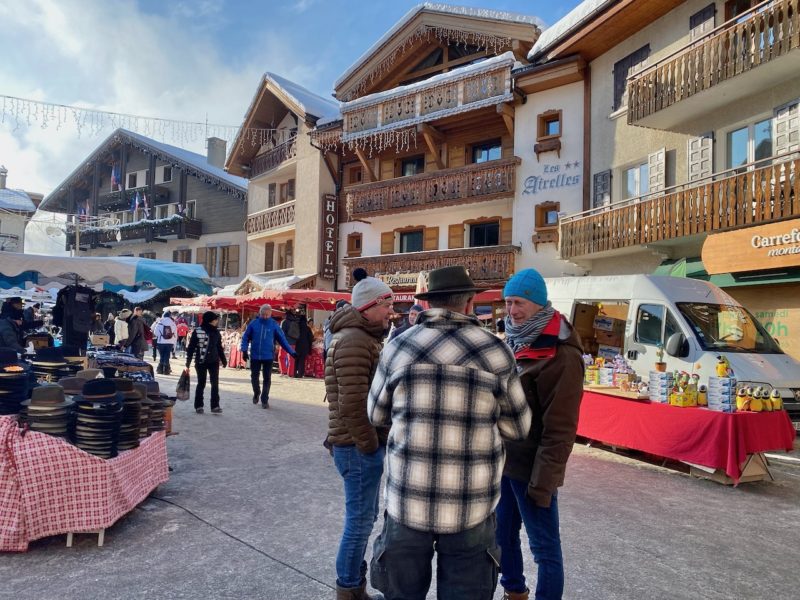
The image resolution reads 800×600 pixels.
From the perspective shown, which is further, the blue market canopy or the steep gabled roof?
the steep gabled roof

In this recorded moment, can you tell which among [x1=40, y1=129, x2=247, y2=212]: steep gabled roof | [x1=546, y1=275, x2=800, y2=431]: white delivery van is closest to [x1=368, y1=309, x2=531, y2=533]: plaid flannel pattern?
[x1=546, y1=275, x2=800, y2=431]: white delivery van

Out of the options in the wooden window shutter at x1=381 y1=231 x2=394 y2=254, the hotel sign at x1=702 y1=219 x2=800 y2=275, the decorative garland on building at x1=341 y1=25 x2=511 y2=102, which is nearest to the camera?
the hotel sign at x1=702 y1=219 x2=800 y2=275

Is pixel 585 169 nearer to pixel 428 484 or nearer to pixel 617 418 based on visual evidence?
pixel 617 418

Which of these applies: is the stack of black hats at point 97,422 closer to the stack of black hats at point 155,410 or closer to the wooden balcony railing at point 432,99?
the stack of black hats at point 155,410

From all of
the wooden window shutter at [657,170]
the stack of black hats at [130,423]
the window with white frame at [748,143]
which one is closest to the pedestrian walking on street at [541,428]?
the stack of black hats at [130,423]

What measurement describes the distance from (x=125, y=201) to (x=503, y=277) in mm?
30463

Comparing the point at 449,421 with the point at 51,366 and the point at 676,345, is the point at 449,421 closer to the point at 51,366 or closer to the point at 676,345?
the point at 51,366

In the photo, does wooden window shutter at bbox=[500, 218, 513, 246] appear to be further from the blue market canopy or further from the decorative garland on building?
the blue market canopy

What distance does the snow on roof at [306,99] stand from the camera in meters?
26.2

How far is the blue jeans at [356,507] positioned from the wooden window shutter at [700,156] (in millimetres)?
13129

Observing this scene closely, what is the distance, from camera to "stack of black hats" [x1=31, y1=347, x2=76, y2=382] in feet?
18.9

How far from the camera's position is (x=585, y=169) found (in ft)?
59.0

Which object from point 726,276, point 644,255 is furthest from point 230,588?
point 644,255

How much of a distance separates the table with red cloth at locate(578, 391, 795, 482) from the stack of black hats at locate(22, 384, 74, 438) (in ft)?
19.7
